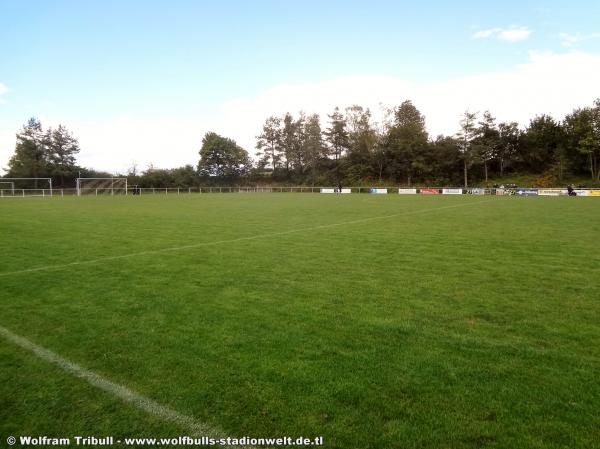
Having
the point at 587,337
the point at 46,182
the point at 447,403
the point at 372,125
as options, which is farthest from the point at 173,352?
the point at 372,125

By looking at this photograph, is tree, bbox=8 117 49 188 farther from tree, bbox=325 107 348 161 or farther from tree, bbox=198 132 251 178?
tree, bbox=325 107 348 161

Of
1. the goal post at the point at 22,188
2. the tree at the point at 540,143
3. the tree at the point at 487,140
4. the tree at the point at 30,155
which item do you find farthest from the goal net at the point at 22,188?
the tree at the point at 540,143

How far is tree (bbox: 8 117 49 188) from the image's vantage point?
63.0 meters

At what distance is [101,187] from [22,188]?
8.20 meters

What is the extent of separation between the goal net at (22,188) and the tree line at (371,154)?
6.04m

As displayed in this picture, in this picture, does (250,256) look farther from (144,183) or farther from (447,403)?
(144,183)

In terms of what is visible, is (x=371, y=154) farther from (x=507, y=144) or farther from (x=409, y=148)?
(x=507, y=144)

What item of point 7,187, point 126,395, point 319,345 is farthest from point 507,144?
point 126,395

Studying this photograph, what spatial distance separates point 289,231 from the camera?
13266 mm

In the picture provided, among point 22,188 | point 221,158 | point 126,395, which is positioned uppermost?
point 221,158

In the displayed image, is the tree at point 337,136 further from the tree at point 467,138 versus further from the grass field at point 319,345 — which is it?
the grass field at point 319,345

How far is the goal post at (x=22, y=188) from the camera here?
4544 centimetres

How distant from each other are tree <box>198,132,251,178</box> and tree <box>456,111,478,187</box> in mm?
40430

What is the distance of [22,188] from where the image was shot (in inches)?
1880
